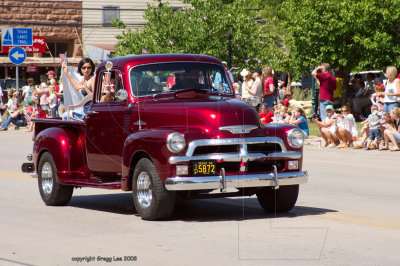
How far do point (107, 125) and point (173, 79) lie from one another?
1043 millimetres

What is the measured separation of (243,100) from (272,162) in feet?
3.27

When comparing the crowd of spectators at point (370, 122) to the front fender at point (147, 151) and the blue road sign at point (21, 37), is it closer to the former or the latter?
the front fender at point (147, 151)

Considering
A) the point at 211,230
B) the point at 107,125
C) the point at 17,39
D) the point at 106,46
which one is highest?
the point at 106,46

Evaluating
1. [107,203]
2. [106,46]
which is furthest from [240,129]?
[106,46]

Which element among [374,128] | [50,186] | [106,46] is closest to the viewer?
[50,186]

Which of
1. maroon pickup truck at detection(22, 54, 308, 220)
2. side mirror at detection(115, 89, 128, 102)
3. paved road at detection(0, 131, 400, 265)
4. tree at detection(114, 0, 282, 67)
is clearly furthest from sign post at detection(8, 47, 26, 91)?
side mirror at detection(115, 89, 128, 102)

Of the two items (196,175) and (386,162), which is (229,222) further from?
(386,162)

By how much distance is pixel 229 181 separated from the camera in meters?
9.27

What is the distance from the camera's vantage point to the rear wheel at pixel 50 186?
11289 millimetres

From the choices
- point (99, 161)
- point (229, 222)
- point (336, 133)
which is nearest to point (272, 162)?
point (229, 222)

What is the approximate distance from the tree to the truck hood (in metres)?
26.1

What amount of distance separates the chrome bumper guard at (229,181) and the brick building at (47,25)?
43.8m

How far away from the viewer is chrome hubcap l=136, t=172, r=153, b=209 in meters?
9.59

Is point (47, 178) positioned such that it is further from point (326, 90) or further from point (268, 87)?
point (268, 87)
